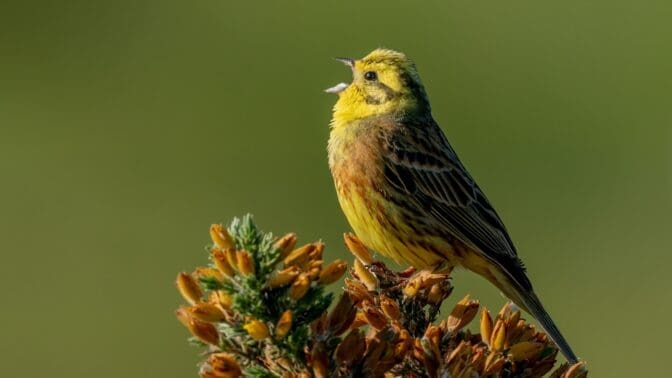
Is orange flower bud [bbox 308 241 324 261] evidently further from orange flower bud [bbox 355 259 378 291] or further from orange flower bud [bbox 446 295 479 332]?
orange flower bud [bbox 355 259 378 291]

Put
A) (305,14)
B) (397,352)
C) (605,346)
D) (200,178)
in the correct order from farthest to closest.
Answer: (305,14), (200,178), (605,346), (397,352)

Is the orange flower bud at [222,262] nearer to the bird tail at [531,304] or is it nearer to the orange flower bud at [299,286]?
the orange flower bud at [299,286]

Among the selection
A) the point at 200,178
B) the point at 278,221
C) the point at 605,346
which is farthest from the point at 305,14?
the point at 605,346

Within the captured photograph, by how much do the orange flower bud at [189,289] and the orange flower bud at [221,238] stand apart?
122mm

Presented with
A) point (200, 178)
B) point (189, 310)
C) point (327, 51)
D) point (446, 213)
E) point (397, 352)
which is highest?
point (327, 51)

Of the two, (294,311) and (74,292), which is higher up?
(74,292)

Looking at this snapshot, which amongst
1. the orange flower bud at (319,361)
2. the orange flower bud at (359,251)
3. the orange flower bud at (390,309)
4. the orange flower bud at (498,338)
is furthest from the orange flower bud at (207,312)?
the orange flower bud at (359,251)

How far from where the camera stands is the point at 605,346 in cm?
1040

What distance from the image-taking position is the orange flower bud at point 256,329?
2.97m

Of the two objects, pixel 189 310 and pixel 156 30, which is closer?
pixel 189 310

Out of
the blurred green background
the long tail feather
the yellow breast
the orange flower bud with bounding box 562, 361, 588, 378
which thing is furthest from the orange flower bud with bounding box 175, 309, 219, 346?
the blurred green background

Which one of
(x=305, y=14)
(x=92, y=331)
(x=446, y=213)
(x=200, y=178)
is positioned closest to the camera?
(x=446, y=213)

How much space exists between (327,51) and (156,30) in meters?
3.78

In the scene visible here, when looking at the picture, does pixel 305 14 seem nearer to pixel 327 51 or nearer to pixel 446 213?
pixel 327 51
